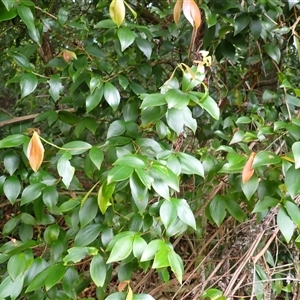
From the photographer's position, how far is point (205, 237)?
4.33 ft

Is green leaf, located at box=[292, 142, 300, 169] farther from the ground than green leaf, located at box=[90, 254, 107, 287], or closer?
farther from the ground

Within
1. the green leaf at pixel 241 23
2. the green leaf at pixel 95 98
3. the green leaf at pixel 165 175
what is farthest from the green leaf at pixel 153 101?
the green leaf at pixel 241 23

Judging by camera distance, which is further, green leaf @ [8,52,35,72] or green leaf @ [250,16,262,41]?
green leaf @ [250,16,262,41]

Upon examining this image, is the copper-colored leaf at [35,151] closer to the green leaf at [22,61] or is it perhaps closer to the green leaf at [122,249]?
the green leaf at [122,249]

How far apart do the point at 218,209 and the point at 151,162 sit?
10.7 inches

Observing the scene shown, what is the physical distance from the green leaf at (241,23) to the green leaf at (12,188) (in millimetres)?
696

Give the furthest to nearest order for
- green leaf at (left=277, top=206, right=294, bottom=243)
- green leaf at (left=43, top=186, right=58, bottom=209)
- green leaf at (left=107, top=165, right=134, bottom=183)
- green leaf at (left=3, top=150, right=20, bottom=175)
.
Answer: green leaf at (left=3, top=150, right=20, bottom=175) < green leaf at (left=43, top=186, right=58, bottom=209) < green leaf at (left=277, top=206, right=294, bottom=243) < green leaf at (left=107, top=165, right=134, bottom=183)

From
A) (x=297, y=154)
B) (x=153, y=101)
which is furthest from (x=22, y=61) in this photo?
(x=297, y=154)

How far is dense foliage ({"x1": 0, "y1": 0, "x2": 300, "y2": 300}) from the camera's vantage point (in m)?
0.67

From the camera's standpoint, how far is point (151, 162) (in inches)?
25.4

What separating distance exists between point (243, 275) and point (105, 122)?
25.1 inches

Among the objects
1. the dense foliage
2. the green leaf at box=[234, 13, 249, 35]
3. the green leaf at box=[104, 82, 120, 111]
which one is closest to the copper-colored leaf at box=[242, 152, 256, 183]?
the dense foliage

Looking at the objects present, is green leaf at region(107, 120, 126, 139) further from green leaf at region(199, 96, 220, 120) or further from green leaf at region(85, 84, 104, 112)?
green leaf at region(199, 96, 220, 120)

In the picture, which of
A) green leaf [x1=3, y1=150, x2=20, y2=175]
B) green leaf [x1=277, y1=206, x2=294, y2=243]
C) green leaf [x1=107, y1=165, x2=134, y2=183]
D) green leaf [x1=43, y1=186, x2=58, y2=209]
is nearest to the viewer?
green leaf [x1=107, y1=165, x2=134, y2=183]
